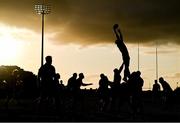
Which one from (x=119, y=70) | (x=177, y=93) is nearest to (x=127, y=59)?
(x=119, y=70)

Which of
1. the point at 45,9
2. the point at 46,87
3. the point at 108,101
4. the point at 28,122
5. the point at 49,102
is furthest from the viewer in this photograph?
the point at 45,9

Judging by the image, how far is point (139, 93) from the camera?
19078 mm

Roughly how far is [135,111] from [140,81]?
1.10m

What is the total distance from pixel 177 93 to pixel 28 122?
41.5ft

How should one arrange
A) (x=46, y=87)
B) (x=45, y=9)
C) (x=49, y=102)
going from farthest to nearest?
(x=45, y=9), (x=49, y=102), (x=46, y=87)

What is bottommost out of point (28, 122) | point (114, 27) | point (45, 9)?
point (28, 122)

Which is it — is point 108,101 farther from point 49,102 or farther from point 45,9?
point 45,9

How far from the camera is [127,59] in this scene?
21.0 m

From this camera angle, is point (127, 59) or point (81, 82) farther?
point (81, 82)

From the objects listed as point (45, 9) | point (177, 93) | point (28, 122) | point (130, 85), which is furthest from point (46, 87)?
point (45, 9)

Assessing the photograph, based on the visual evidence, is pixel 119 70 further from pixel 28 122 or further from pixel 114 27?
pixel 28 122

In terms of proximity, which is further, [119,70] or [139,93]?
[119,70]

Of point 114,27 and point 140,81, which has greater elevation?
point 114,27

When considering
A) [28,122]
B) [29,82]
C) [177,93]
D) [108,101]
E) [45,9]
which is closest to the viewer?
[28,122]
